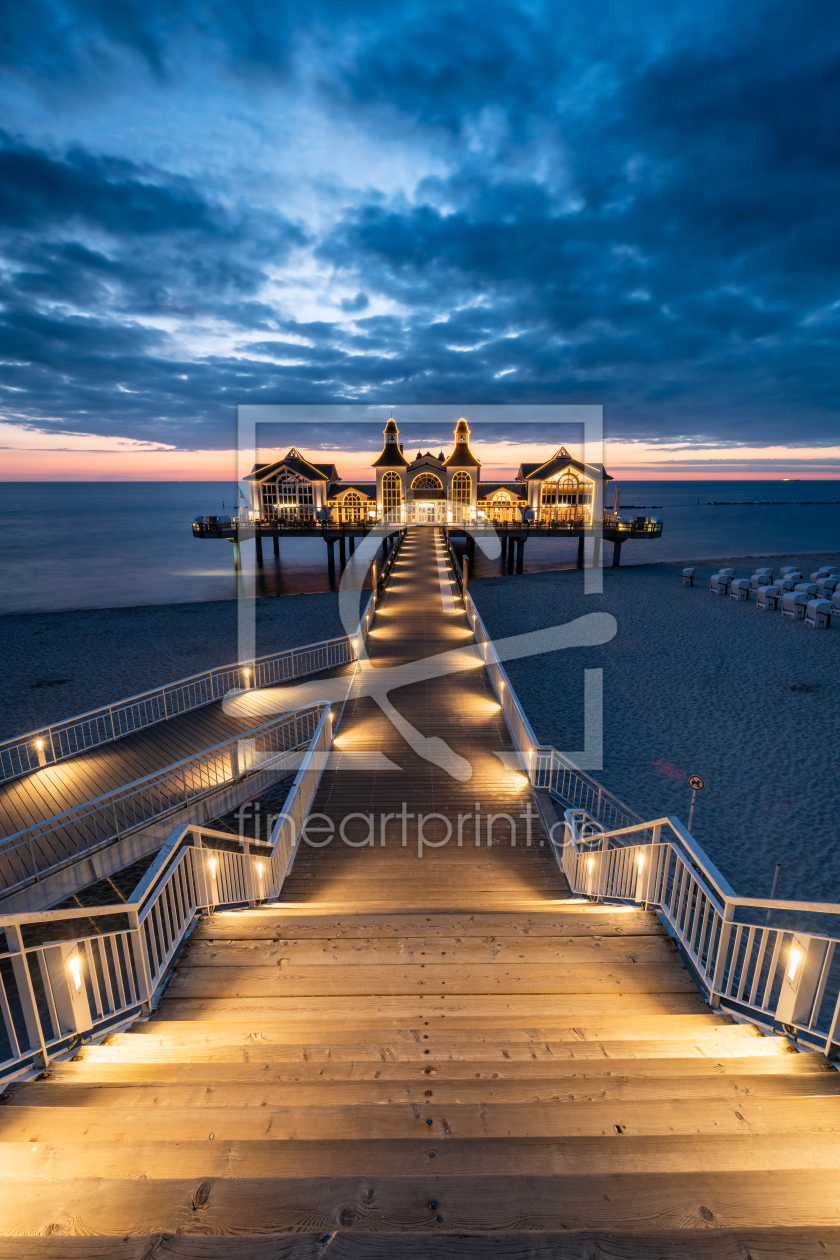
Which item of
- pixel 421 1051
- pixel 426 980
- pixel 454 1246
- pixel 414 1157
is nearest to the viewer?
pixel 454 1246

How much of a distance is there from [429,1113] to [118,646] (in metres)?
23.9

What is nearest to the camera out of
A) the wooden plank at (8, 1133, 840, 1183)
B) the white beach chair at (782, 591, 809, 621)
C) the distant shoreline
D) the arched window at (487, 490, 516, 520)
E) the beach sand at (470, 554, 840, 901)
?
the wooden plank at (8, 1133, 840, 1183)

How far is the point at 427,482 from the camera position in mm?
50156

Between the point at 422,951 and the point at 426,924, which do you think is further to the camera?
the point at 426,924

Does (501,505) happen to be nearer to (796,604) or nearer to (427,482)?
(427,482)

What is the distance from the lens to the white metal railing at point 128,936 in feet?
10.2

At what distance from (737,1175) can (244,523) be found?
4734 centimetres

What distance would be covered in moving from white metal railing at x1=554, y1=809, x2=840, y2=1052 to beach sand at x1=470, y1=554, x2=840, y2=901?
5.30 ft

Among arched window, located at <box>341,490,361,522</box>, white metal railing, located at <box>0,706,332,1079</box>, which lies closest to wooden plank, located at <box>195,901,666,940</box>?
white metal railing, located at <box>0,706,332,1079</box>

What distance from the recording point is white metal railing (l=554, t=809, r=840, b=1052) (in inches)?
130

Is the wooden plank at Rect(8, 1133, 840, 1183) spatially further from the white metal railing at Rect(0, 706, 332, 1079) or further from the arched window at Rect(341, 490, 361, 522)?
the arched window at Rect(341, 490, 361, 522)

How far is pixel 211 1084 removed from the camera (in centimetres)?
279

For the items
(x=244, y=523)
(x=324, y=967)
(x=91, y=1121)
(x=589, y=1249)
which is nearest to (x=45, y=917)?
(x=91, y=1121)

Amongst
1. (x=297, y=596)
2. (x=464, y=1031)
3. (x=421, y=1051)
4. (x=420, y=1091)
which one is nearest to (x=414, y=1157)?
(x=420, y=1091)
